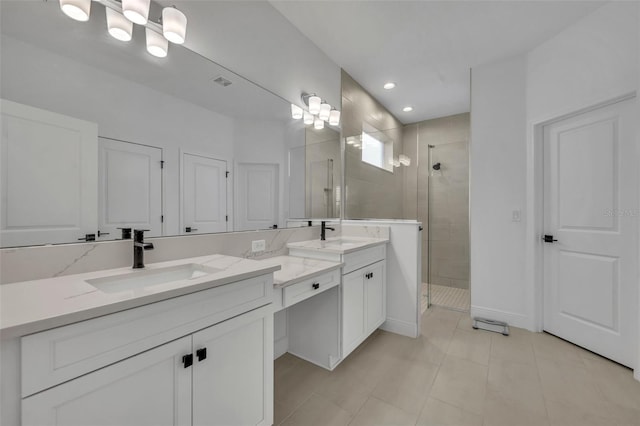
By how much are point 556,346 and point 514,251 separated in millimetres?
872

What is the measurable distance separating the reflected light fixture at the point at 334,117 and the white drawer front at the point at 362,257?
53.4 inches

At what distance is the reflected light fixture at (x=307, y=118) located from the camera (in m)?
2.43

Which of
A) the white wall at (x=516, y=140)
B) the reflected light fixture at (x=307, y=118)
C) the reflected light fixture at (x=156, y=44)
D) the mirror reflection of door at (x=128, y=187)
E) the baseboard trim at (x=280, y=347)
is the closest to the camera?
the mirror reflection of door at (x=128, y=187)

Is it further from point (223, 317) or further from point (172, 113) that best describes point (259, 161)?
point (223, 317)

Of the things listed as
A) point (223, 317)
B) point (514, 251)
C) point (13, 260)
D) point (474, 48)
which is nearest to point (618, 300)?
point (514, 251)

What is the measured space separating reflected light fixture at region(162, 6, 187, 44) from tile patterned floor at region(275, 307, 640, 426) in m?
2.15

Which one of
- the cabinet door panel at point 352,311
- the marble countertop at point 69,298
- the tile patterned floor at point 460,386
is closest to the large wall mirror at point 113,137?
the marble countertop at point 69,298

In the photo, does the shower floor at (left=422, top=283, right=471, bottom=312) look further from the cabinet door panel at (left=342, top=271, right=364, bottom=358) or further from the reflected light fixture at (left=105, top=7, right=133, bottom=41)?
the reflected light fixture at (left=105, top=7, right=133, bottom=41)

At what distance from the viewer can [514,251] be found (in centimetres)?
274

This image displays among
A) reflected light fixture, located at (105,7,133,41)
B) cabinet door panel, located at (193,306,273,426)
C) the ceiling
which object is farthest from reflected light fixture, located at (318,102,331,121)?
cabinet door panel, located at (193,306,273,426)

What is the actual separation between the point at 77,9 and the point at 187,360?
150 cm

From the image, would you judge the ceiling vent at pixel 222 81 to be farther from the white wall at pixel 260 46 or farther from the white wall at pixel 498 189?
the white wall at pixel 498 189

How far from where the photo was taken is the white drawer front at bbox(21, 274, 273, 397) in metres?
0.66

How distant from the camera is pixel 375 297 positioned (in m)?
2.38
